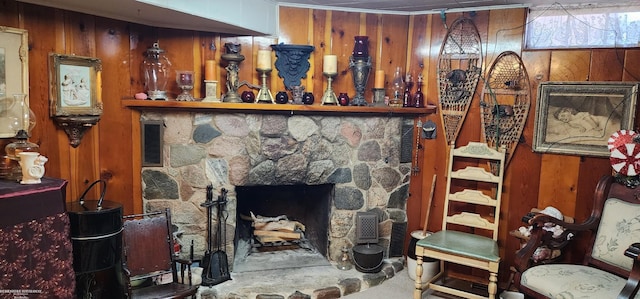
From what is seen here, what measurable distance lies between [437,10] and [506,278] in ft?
6.40

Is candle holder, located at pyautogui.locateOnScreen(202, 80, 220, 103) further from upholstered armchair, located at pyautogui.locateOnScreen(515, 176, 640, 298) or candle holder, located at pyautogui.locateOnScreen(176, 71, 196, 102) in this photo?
upholstered armchair, located at pyautogui.locateOnScreen(515, 176, 640, 298)

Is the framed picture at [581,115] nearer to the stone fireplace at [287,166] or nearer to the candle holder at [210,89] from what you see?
the stone fireplace at [287,166]

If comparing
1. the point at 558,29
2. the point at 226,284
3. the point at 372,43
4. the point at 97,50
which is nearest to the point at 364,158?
the point at 372,43

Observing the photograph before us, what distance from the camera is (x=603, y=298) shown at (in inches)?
77.6

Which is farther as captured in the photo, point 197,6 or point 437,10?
point 437,10

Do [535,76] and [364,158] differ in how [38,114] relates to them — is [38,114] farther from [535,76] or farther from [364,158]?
[535,76]

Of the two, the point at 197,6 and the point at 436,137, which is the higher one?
the point at 197,6

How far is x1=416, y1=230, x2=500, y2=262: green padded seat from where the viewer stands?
253 cm

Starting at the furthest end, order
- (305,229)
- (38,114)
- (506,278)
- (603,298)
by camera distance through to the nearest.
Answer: (305,229)
(506,278)
(38,114)
(603,298)

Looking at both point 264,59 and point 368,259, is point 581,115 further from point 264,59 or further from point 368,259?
point 264,59

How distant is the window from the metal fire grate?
1574 mm

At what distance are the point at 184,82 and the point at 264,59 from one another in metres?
0.54

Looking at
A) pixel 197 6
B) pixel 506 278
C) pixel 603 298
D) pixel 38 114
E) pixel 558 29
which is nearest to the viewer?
pixel 603 298

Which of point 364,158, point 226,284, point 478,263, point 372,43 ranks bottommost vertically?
point 226,284
